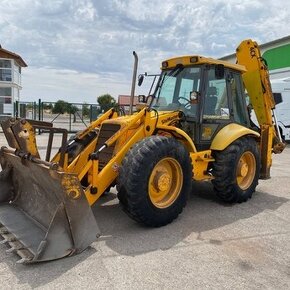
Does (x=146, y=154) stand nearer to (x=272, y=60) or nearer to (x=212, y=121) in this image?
(x=212, y=121)

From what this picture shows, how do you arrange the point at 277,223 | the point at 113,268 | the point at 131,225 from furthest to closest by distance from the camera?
the point at 277,223
the point at 131,225
the point at 113,268

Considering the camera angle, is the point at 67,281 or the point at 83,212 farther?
the point at 83,212

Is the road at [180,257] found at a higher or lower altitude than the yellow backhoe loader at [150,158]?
lower

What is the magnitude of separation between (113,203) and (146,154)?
189 centimetres

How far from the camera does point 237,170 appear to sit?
6406 millimetres

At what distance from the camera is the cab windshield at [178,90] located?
20.1 ft

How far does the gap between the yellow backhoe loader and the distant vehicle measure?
9.89 metres

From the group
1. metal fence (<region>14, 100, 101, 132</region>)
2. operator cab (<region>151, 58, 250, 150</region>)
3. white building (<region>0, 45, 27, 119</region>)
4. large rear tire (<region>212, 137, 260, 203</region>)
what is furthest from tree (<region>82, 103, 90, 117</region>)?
large rear tire (<region>212, 137, 260, 203</region>)

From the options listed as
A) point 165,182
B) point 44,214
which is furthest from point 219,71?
point 44,214

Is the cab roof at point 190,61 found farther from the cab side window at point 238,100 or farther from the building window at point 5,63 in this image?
the building window at point 5,63

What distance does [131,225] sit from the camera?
525 cm

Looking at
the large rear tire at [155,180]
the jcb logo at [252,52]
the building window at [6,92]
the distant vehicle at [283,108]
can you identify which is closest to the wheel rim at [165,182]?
the large rear tire at [155,180]

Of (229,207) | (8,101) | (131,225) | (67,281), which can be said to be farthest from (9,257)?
(8,101)

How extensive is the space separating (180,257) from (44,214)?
1740 millimetres
